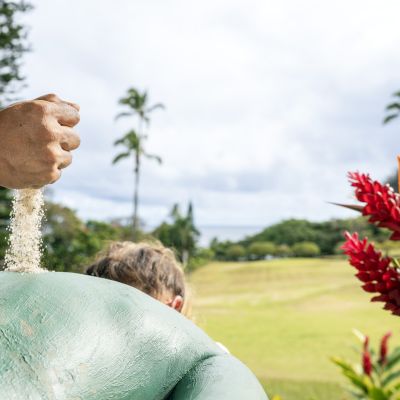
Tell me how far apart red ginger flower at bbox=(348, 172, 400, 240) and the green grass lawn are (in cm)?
345

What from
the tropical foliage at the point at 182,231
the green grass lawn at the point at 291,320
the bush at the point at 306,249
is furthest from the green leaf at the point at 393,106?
the bush at the point at 306,249

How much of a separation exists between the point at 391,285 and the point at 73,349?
34.1 inches

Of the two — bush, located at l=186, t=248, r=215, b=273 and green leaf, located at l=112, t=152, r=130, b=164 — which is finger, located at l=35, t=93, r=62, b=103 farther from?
bush, located at l=186, t=248, r=215, b=273

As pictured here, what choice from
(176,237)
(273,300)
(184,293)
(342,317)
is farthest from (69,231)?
(184,293)

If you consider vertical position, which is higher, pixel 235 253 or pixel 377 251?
pixel 377 251

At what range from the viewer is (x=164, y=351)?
5.04 feet

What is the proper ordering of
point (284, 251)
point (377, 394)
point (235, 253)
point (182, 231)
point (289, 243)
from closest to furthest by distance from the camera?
point (377, 394) < point (182, 231) < point (284, 251) < point (235, 253) < point (289, 243)

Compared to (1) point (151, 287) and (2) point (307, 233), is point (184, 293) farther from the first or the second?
(2) point (307, 233)

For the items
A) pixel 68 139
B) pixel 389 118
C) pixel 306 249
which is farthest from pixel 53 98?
pixel 306 249

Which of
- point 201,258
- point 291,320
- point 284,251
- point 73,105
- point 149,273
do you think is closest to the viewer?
point 73,105

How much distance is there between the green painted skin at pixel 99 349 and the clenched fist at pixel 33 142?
0.91 feet

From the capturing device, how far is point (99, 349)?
146 centimetres

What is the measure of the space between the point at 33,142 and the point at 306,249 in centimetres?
4470

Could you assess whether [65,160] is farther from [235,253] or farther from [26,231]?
[235,253]
